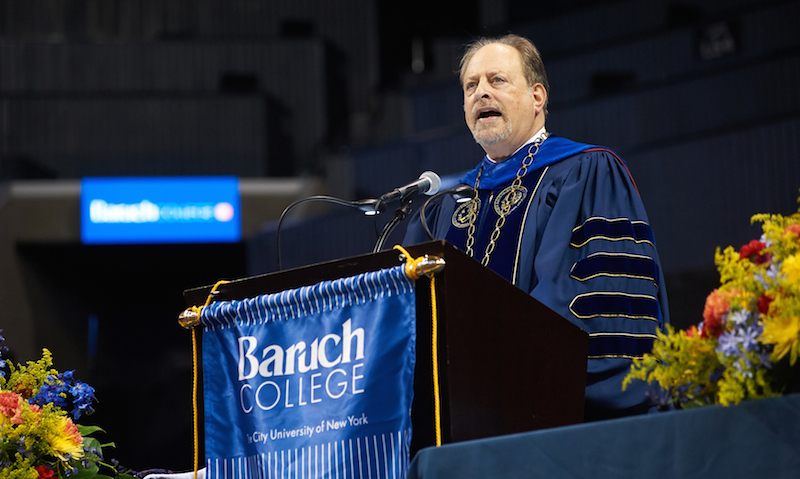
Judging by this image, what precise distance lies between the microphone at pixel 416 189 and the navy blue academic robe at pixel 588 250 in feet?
0.94

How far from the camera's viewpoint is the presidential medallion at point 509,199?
208 cm

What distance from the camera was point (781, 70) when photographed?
6.65 m

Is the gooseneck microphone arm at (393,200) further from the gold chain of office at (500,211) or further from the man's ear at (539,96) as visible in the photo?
the man's ear at (539,96)

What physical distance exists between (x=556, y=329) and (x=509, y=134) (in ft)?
2.88

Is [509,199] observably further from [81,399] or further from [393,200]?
[81,399]

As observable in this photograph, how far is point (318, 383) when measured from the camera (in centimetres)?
136

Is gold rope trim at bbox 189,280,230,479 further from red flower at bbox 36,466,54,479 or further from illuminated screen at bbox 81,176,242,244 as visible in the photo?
illuminated screen at bbox 81,176,242,244

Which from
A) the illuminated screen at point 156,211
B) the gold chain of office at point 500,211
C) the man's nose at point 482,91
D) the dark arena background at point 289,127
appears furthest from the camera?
the illuminated screen at point 156,211

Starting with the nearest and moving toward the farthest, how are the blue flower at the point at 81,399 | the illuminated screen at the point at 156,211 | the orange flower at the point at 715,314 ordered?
the orange flower at the point at 715,314
the blue flower at the point at 81,399
the illuminated screen at the point at 156,211

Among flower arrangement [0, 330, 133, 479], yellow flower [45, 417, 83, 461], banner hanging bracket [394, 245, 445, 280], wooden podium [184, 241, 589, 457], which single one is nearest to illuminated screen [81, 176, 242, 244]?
flower arrangement [0, 330, 133, 479]

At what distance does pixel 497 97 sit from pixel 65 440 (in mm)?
1211

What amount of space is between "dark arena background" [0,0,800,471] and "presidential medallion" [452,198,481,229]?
4471 mm

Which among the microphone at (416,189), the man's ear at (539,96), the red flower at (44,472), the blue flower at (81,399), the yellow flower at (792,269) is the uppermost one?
the man's ear at (539,96)

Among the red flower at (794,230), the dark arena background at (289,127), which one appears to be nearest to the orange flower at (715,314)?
the red flower at (794,230)
